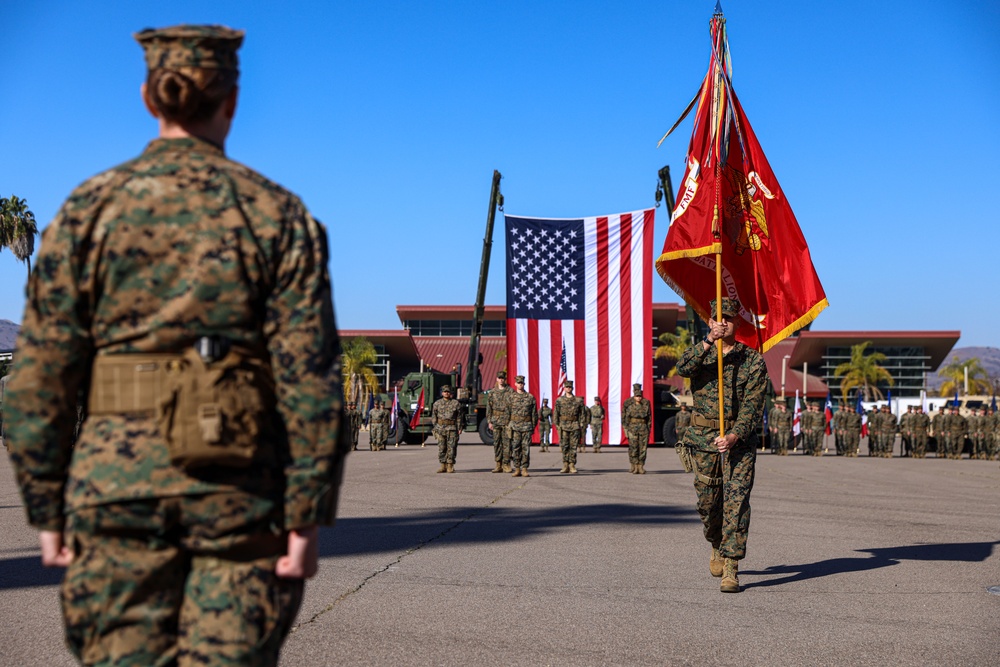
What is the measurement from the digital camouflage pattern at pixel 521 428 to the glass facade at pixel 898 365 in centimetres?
6959

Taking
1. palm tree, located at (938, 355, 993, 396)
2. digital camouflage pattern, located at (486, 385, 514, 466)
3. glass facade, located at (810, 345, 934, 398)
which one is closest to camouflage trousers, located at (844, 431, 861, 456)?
digital camouflage pattern, located at (486, 385, 514, 466)

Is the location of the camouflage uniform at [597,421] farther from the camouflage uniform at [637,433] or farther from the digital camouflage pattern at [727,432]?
the digital camouflage pattern at [727,432]

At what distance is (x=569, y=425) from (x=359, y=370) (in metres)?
46.2

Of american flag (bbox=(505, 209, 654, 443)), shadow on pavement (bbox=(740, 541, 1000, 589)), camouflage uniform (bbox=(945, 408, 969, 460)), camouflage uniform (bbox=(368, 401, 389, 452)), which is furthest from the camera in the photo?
camouflage uniform (bbox=(945, 408, 969, 460))

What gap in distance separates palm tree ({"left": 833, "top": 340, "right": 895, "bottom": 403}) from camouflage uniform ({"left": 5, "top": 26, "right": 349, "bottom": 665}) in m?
77.9

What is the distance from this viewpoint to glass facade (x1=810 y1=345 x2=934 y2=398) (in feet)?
280

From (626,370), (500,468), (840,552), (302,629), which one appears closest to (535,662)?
(302,629)

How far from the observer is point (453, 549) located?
30.9ft

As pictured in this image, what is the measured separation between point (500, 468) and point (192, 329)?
18.6 meters

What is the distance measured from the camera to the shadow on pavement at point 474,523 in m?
9.77

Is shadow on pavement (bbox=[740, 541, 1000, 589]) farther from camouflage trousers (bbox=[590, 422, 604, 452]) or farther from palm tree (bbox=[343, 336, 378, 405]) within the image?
palm tree (bbox=[343, 336, 378, 405])

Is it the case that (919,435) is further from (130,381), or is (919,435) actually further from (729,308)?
(130,381)

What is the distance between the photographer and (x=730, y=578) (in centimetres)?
750

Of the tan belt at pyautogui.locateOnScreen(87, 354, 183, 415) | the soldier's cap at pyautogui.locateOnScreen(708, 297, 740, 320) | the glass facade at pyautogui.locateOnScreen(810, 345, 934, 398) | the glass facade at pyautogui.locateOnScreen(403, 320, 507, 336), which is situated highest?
the glass facade at pyautogui.locateOnScreen(403, 320, 507, 336)
